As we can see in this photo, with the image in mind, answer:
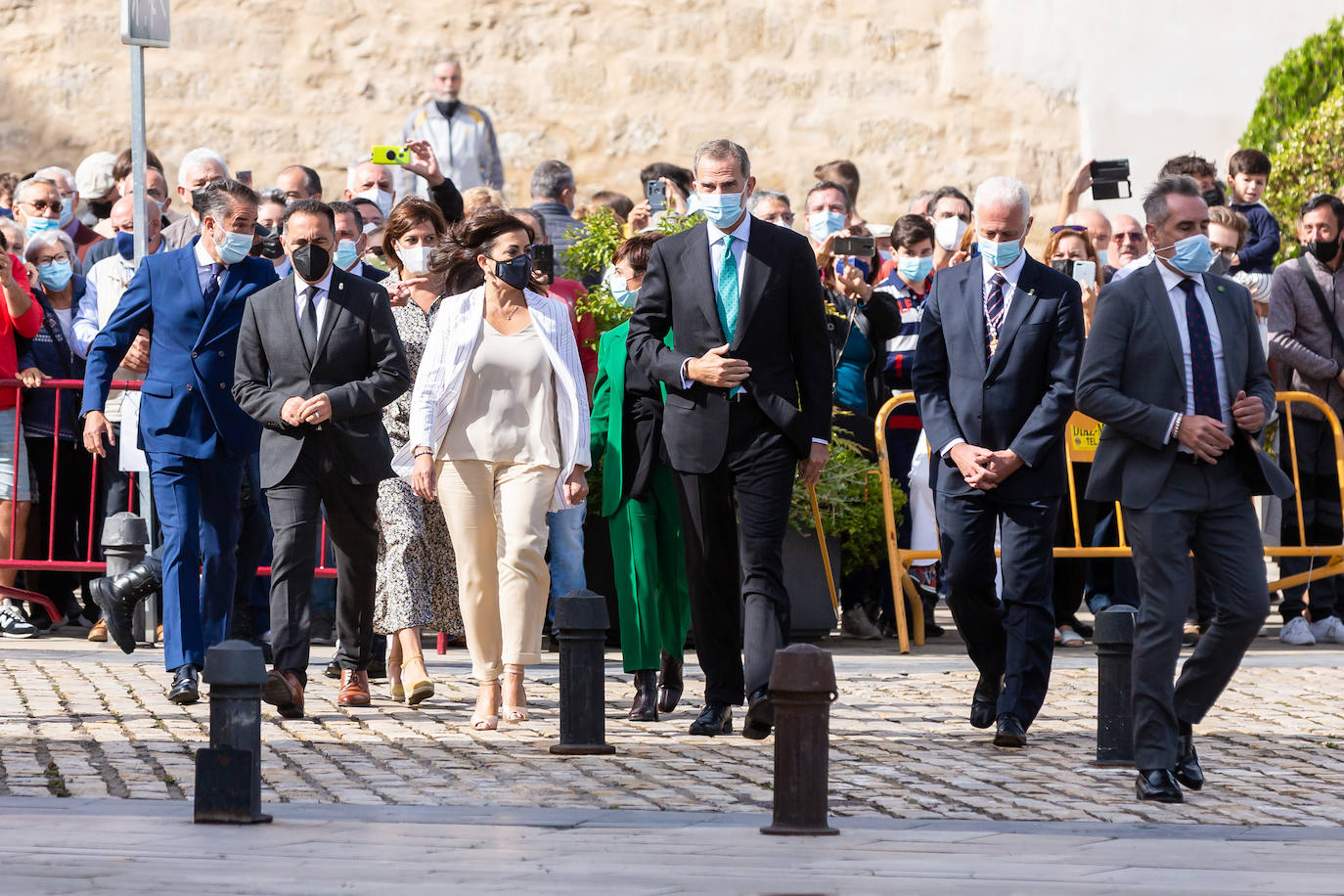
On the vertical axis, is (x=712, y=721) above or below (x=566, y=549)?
below

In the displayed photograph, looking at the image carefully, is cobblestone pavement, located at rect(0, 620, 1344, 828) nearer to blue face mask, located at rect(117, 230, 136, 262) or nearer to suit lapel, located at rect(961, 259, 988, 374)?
suit lapel, located at rect(961, 259, 988, 374)

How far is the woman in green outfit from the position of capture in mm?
9320

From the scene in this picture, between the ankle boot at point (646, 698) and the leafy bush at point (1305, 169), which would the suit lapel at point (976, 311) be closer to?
the ankle boot at point (646, 698)

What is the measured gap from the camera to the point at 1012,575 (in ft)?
28.0

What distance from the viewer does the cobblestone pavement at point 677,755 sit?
7.09 m

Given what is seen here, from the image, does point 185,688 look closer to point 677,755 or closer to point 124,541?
point 124,541

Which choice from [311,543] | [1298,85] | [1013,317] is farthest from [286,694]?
[1298,85]

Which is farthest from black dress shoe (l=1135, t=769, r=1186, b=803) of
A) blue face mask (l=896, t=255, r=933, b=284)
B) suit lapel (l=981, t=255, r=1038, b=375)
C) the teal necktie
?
blue face mask (l=896, t=255, r=933, b=284)

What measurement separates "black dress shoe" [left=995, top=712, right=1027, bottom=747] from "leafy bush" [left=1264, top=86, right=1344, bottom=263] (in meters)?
9.46

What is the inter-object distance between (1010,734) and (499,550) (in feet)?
7.30

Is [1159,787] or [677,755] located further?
[677,755]

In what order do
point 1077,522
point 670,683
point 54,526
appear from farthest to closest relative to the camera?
point 54,526 → point 1077,522 → point 670,683

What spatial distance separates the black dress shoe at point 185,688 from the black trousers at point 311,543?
395 mm

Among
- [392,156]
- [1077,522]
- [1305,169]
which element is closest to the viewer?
[1077,522]
